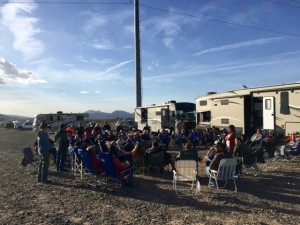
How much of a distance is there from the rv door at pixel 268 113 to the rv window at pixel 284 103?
1.23ft

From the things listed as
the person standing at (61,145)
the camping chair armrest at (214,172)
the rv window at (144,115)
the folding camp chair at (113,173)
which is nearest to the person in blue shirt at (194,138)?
the person standing at (61,145)

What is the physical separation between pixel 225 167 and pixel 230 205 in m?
1.06

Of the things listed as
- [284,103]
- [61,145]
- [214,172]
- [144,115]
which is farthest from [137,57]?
[214,172]

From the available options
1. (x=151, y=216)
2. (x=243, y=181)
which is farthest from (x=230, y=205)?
(x=243, y=181)

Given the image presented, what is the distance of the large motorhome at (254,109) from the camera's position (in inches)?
543

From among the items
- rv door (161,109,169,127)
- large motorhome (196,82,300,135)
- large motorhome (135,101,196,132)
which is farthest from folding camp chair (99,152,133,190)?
rv door (161,109,169,127)

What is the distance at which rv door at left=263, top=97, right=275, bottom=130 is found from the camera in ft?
47.4

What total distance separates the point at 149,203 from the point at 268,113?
30.3 feet

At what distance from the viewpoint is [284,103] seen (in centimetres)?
1408

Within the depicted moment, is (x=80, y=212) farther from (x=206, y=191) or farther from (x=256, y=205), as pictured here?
(x=256, y=205)

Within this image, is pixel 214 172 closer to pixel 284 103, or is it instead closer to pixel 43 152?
pixel 43 152

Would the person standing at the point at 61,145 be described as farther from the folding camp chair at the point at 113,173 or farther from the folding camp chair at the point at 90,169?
the folding camp chair at the point at 113,173

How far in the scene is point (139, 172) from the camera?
33.2 ft

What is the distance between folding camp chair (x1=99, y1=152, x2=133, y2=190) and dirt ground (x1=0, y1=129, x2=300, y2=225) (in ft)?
1.02
